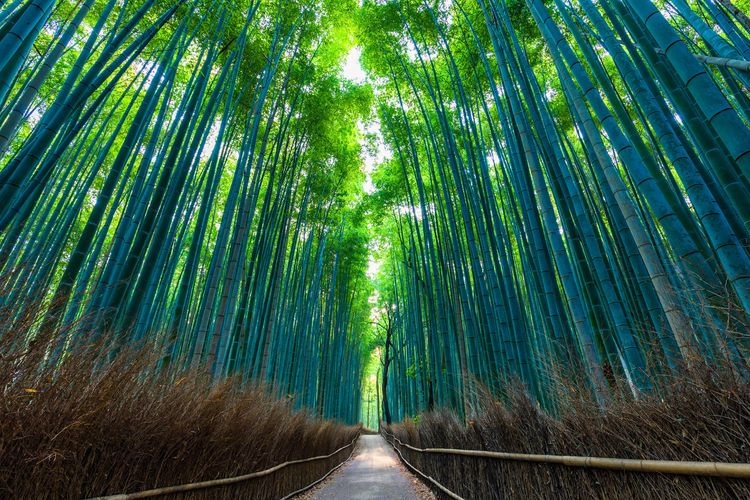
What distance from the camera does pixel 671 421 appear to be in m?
1.13

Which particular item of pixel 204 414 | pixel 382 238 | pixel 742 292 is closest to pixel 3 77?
pixel 204 414

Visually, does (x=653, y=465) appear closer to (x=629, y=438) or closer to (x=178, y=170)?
(x=629, y=438)

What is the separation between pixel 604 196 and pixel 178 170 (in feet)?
11.4

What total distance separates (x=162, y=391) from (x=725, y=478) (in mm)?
2167

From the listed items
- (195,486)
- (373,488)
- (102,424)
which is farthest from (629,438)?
(373,488)

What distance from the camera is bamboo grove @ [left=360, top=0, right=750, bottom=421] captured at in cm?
138

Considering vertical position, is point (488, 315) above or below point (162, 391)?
above

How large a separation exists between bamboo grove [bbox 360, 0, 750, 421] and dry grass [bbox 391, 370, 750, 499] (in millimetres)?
97

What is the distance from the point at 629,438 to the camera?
1.30 m

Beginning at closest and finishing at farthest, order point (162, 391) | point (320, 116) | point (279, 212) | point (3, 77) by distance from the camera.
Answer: point (3, 77) < point (162, 391) < point (279, 212) < point (320, 116)

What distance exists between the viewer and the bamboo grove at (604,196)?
4.53ft

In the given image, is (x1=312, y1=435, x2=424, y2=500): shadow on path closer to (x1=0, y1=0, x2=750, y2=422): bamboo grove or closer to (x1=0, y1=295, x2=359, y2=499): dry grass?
(x1=0, y1=0, x2=750, y2=422): bamboo grove

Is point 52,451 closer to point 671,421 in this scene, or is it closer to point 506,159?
point 671,421

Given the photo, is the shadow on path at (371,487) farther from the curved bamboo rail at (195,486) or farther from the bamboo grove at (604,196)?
the bamboo grove at (604,196)
